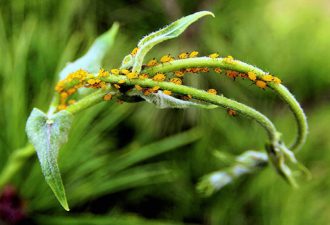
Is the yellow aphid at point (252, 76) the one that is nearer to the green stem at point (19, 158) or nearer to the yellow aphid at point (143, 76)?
the yellow aphid at point (143, 76)

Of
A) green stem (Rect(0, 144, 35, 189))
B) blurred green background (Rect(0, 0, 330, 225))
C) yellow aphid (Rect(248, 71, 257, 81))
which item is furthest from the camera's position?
blurred green background (Rect(0, 0, 330, 225))

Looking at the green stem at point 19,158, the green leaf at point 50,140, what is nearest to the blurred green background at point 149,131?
the green stem at point 19,158

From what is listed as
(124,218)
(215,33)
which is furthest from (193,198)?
(215,33)

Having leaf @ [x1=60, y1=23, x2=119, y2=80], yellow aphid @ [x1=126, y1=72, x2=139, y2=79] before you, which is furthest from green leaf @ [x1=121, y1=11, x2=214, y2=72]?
leaf @ [x1=60, y1=23, x2=119, y2=80]

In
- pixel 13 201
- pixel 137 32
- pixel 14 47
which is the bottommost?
pixel 13 201

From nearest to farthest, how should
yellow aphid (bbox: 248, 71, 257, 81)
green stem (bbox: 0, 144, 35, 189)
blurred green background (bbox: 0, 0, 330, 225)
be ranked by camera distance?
yellow aphid (bbox: 248, 71, 257, 81), green stem (bbox: 0, 144, 35, 189), blurred green background (bbox: 0, 0, 330, 225)

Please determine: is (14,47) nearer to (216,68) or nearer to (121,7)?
(121,7)

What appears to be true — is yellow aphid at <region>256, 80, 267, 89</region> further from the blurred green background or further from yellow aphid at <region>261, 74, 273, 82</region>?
the blurred green background
